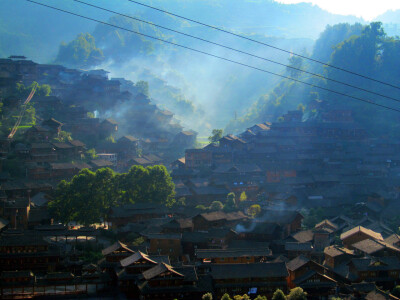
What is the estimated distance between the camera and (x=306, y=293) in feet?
63.6

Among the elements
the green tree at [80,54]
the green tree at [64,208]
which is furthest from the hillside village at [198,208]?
the green tree at [80,54]

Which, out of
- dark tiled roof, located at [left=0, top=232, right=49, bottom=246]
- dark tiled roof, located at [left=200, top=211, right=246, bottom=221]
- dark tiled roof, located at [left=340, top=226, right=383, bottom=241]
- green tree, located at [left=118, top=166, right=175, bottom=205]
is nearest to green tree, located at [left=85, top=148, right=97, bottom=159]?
green tree, located at [left=118, top=166, right=175, bottom=205]

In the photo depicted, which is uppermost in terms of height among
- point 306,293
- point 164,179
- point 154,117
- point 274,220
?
point 154,117

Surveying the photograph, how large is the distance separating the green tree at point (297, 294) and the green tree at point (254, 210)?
9981 millimetres

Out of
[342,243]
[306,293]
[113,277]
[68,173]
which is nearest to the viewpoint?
[306,293]

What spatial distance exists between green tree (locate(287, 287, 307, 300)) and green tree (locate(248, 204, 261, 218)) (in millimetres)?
9981

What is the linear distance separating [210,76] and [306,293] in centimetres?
6582

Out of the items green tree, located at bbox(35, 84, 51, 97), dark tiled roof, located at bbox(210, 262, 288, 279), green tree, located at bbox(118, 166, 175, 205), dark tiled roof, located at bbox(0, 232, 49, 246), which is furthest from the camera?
green tree, located at bbox(35, 84, 51, 97)

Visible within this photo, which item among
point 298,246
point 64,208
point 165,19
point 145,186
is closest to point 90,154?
point 145,186

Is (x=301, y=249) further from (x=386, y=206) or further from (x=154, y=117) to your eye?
(x=154, y=117)

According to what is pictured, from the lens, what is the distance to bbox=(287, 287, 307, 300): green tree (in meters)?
18.9

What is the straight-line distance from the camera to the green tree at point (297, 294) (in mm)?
18875

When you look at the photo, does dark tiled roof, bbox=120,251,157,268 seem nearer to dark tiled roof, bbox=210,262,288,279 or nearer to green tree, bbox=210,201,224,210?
dark tiled roof, bbox=210,262,288,279

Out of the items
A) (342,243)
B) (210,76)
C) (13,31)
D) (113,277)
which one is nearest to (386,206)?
(342,243)
